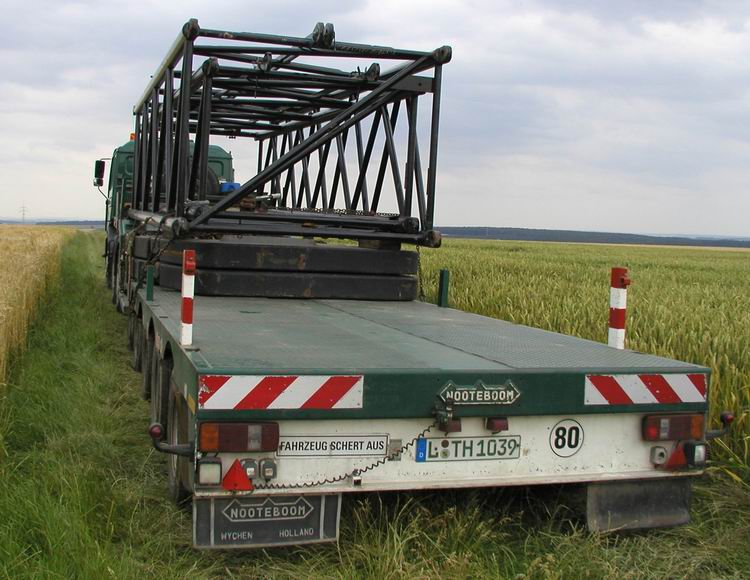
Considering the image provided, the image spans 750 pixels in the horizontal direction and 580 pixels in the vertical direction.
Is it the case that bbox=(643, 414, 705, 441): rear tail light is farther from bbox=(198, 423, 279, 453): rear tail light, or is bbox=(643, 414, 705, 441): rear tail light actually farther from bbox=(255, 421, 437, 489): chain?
bbox=(198, 423, 279, 453): rear tail light

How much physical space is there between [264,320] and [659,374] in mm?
2544

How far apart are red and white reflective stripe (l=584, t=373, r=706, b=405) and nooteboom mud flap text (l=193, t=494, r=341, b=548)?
1.27 meters

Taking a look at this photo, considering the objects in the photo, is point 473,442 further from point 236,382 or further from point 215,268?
point 215,268

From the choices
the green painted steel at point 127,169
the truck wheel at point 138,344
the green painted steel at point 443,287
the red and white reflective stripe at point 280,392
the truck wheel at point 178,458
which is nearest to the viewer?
the red and white reflective stripe at point 280,392

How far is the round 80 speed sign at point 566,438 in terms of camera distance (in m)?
3.97

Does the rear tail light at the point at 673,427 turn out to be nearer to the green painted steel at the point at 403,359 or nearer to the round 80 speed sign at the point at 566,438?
the green painted steel at the point at 403,359

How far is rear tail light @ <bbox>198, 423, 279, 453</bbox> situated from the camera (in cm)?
349

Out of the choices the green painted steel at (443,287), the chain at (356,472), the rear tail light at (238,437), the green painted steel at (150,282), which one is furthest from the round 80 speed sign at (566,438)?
the green painted steel at (150,282)

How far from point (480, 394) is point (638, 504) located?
1068mm

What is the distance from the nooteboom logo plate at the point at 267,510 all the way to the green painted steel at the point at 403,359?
390 millimetres

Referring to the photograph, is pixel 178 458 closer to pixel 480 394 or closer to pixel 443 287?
pixel 480 394

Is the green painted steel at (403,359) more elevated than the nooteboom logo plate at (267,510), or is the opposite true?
the green painted steel at (403,359)

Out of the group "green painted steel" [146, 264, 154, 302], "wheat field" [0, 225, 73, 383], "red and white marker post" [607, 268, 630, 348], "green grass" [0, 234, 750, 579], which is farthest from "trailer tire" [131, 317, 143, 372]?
"red and white marker post" [607, 268, 630, 348]

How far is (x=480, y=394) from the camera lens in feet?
12.4
